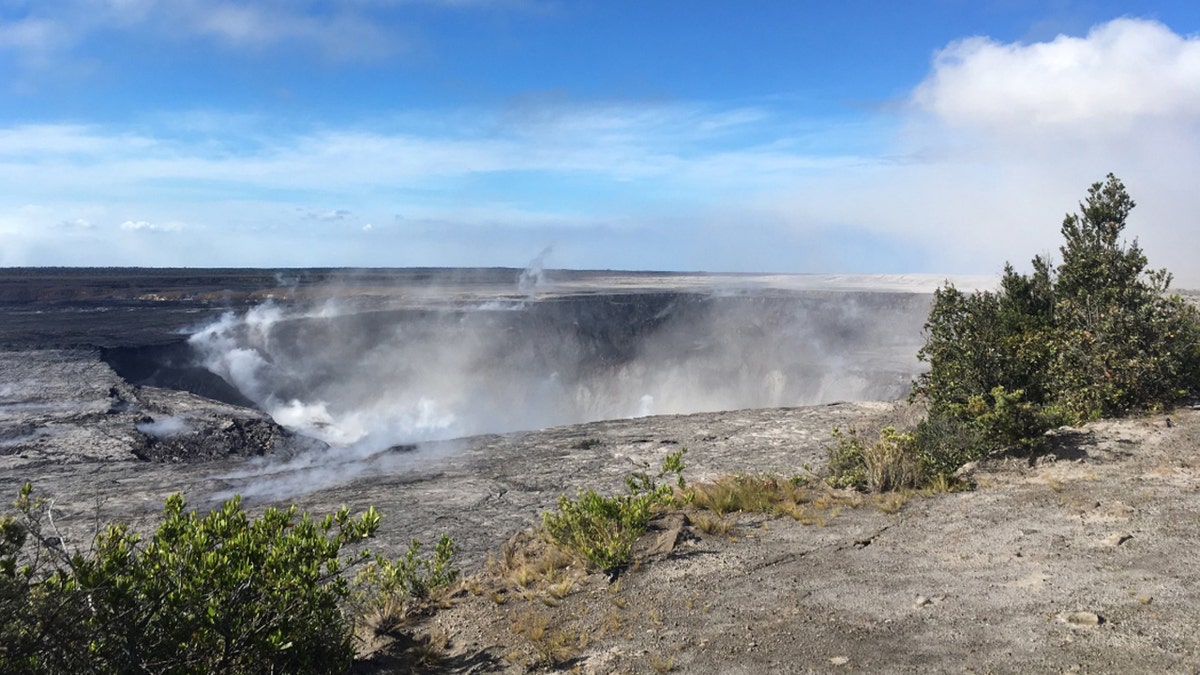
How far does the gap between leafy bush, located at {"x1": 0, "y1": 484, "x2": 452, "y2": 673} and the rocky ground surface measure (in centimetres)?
103

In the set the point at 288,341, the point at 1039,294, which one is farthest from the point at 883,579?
the point at 288,341

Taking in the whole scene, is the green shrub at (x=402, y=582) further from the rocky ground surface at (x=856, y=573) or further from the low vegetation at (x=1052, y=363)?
the low vegetation at (x=1052, y=363)

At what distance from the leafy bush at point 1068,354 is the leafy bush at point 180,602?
6.56m

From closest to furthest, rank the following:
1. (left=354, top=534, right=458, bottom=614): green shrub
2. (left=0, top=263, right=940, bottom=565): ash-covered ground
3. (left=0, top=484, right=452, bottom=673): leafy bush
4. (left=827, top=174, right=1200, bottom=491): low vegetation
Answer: (left=0, top=484, right=452, bottom=673): leafy bush → (left=354, top=534, right=458, bottom=614): green shrub → (left=827, top=174, right=1200, bottom=491): low vegetation → (left=0, top=263, right=940, bottom=565): ash-covered ground

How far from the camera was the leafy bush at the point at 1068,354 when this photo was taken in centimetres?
859

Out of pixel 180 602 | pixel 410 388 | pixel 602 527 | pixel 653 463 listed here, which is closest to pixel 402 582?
pixel 602 527

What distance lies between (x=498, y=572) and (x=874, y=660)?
3.78 meters

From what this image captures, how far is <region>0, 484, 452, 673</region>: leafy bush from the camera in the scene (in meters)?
3.79

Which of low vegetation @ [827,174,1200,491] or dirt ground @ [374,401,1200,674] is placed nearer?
dirt ground @ [374,401,1200,674]

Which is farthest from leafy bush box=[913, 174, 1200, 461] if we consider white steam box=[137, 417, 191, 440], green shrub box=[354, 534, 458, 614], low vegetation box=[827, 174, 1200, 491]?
white steam box=[137, 417, 191, 440]

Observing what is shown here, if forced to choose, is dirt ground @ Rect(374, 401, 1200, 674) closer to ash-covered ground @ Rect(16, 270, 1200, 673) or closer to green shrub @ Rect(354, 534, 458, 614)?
ash-covered ground @ Rect(16, 270, 1200, 673)

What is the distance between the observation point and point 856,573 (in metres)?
5.88

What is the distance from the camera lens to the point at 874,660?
4.42 meters

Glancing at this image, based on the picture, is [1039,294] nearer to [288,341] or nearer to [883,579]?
[883,579]
